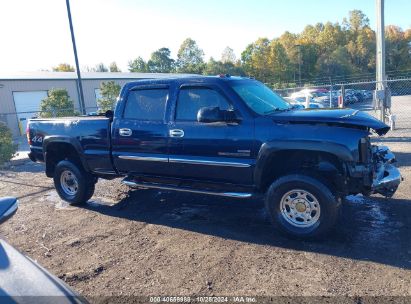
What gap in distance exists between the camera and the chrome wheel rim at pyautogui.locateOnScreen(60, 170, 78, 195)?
6.33 metres

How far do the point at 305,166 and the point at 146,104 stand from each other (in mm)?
2492

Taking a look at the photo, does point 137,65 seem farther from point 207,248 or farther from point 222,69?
point 207,248

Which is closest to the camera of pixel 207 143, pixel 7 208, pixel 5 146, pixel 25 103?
pixel 7 208

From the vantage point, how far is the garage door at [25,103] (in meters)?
23.4

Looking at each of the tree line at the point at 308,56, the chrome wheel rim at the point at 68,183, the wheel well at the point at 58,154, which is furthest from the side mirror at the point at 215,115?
the tree line at the point at 308,56

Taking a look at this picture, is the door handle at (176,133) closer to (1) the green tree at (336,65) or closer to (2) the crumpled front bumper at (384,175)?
(2) the crumpled front bumper at (384,175)

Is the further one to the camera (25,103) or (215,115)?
(25,103)

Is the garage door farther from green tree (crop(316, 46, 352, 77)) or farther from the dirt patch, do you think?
green tree (crop(316, 46, 352, 77))

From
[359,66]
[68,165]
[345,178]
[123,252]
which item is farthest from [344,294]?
[359,66]

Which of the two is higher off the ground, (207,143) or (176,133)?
(176,133)

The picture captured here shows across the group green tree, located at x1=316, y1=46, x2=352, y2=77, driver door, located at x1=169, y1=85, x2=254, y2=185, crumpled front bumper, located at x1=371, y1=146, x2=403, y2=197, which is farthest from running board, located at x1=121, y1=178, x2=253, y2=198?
green tree, located at x1=316, y1=46, x2=352, y2=77

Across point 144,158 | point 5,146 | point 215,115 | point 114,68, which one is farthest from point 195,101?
point 114,68

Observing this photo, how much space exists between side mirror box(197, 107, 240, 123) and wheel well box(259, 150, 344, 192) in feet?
2.31

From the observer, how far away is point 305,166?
450 cm
